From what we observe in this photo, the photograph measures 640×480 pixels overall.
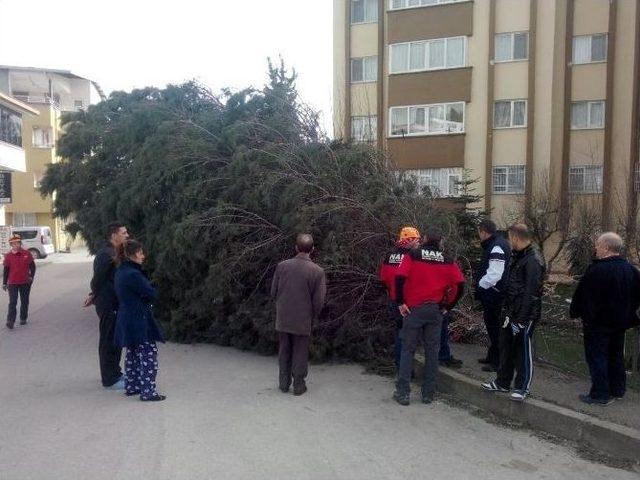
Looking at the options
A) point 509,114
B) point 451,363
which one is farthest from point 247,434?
point 509,114

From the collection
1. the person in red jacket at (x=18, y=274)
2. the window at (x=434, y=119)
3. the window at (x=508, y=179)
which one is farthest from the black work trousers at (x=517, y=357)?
the window at (x=508, y=179)

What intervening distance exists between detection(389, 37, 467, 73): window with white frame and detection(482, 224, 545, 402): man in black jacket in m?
19.5

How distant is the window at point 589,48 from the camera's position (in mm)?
23531

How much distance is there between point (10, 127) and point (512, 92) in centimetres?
2673

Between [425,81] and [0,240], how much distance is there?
924 inches

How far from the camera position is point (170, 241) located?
33.2 feet

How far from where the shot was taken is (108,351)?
7.19 m

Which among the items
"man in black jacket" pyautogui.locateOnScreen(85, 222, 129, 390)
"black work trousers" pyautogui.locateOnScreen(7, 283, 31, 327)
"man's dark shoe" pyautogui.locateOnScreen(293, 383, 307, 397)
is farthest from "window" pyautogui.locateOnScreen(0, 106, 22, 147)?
"man's dark shoe" pyautogui.locateOnScreen(293, 383, 307, 397)

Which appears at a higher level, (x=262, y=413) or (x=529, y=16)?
(x=529, y=16)

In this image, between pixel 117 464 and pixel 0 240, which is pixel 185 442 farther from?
pixel 0 240

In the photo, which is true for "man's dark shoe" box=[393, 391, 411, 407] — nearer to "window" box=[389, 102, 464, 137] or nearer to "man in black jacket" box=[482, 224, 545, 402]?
"man in black jacket" box=[482, 224, 545, 402]

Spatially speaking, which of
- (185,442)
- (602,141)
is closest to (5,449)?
(185,442)

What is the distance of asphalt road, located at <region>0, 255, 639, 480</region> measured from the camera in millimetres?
4758

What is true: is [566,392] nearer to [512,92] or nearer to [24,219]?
[512,92]
